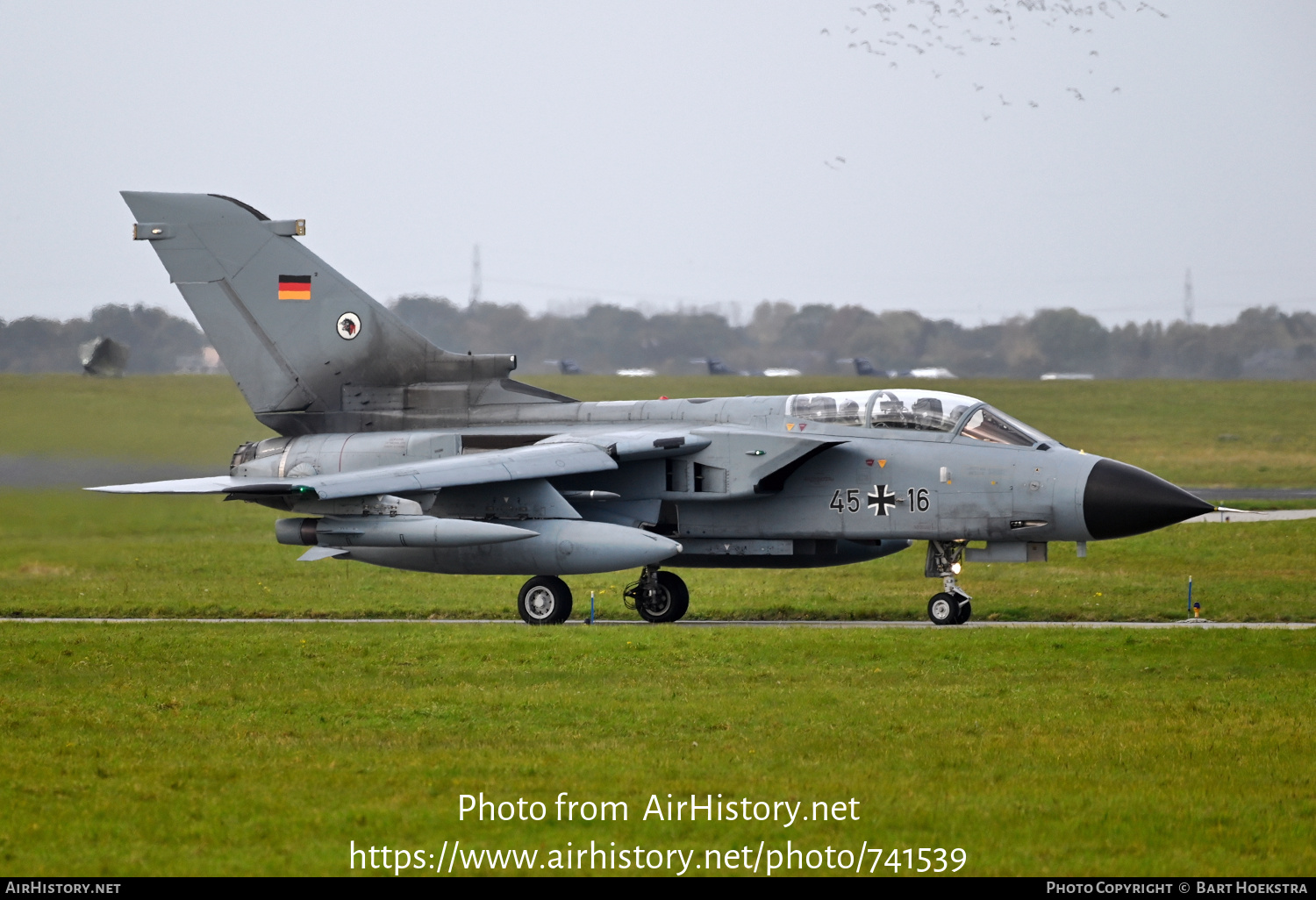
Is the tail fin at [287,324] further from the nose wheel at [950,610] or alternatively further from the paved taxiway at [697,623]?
the nose wheel at [950,610]

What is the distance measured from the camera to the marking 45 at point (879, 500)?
684 inches

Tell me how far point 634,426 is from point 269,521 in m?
19.7

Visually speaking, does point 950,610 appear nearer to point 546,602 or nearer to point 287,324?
point 546,602

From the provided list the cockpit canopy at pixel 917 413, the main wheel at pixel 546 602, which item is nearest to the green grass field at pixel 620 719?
the main wheel at pixel 546 602

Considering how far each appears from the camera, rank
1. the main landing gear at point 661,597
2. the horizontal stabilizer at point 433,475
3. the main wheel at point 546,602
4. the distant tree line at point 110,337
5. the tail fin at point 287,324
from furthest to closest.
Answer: the distant tree line at point 110,337, the tail fin at point 287,324, the main landing gear at point 661,597, the main wheel at point 546,602, the horizontal stabilizer at point 433,475

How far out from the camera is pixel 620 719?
10945 millimetres

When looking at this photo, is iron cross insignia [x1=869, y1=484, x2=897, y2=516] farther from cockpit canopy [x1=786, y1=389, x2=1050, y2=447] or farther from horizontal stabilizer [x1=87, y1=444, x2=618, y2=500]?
horizontal stabilizer [x1=87, y1=444, x2=618, y2=500]

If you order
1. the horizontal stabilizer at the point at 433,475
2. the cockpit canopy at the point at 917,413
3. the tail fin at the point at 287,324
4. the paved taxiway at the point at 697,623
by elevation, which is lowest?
the paved taxiway at the point at 697,623

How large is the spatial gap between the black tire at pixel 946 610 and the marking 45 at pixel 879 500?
44.2 inches

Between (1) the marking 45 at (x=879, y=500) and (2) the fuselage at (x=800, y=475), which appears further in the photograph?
(1) the marking 45 at (x=879, y=500)

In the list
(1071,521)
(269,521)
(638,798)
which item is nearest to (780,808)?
(638,798)

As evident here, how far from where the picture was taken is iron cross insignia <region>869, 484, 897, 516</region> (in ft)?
57.5

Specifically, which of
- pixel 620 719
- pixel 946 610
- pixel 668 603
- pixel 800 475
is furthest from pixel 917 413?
pixel 620 719

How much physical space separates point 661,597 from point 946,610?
3.71 meters
